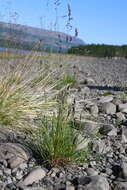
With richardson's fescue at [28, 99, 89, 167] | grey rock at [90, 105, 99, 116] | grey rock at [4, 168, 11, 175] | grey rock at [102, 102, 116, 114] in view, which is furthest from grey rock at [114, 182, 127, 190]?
grey rock at [102, 102, 116, 114]

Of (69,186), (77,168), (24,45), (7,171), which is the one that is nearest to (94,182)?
(69,186)

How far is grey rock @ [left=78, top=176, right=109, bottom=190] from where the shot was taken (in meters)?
2.84

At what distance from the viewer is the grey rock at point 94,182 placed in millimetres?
2844

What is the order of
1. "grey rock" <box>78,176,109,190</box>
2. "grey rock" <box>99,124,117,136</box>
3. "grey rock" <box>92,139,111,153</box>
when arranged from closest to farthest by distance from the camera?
"grey rock" <box>78,176,109,190</box>
"grey rock" <box>92,139,111,153</box>
"grey rock" <box>99,124,117,136</box>

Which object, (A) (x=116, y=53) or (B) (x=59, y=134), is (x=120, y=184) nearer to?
(B) (x=59, y=134)

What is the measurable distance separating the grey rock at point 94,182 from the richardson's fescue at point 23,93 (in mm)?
1255

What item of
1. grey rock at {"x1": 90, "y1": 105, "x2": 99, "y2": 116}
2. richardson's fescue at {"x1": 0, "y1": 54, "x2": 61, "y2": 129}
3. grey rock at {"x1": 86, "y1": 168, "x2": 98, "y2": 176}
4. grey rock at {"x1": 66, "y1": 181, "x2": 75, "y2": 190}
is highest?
richardson's fescue at {"x1": 0, "y1": 54, "x2": 61, "y2": 129}

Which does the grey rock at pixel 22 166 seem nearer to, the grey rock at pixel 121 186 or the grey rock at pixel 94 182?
the grey rock at pixel 94 182

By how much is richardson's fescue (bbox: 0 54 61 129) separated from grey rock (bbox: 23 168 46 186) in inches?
39.8

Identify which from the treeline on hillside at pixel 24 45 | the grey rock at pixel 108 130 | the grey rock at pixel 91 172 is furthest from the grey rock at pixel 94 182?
the treeline on hillside at pixel 24 45

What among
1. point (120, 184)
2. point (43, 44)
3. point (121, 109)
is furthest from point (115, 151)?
point (43, 44)

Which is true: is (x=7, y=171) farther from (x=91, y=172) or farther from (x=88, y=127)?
(x=88, y=127)

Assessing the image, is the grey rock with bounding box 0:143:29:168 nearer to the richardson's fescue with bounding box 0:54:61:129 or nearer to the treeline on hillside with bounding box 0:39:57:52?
the richardson's fescue with bounding box 0:54:61:129

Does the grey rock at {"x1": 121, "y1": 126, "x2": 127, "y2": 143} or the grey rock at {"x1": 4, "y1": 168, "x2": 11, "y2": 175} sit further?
the grey rock at {"x1": 121, "y1": 126, "x2": 127, "y2": 143}
